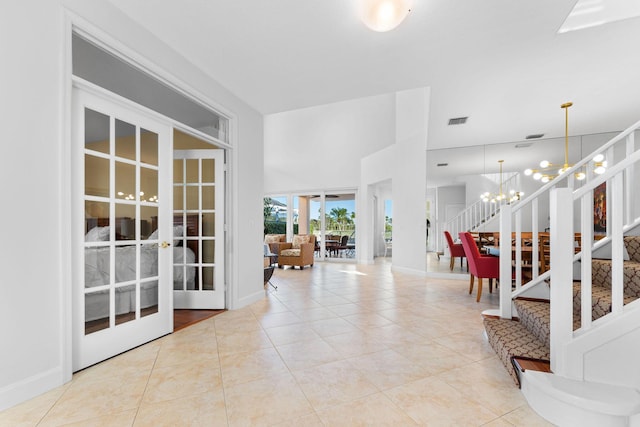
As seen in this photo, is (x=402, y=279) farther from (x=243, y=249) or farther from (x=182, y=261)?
(x=182, y=261)

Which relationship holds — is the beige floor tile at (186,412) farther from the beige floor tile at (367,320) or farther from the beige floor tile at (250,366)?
the beige floor tile at (367,320)

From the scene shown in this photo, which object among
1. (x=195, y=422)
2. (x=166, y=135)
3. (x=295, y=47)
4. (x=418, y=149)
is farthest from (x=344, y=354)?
(x=418, y=149)

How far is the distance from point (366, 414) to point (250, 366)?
0.96 m

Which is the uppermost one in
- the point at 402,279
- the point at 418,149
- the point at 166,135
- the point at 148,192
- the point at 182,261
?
the point at 418,149

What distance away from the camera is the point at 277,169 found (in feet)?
32.2

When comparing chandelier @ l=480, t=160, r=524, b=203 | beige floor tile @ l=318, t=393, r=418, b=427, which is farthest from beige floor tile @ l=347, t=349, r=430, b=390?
chandelier @ l=480, t=160, r=524, b=203

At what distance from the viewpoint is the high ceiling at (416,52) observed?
2268 mm

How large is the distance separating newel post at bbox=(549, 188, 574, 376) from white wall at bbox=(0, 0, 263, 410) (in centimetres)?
305

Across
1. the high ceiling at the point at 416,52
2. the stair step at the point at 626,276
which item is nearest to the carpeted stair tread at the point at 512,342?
the stair step at the point at 626,276

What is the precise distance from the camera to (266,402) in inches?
67.2

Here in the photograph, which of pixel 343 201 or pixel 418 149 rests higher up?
pixel 418 149

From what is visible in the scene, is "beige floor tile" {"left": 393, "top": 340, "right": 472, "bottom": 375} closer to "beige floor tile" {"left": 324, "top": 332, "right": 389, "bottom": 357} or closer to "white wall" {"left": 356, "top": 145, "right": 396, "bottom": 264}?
"beige floor tile" {"left": 324, "top": 332, "right": 389, "bottom": 357}

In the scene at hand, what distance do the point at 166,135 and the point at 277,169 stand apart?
23.2ft

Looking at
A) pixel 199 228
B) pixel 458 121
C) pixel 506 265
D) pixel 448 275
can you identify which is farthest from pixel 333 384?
pixel 448 275
